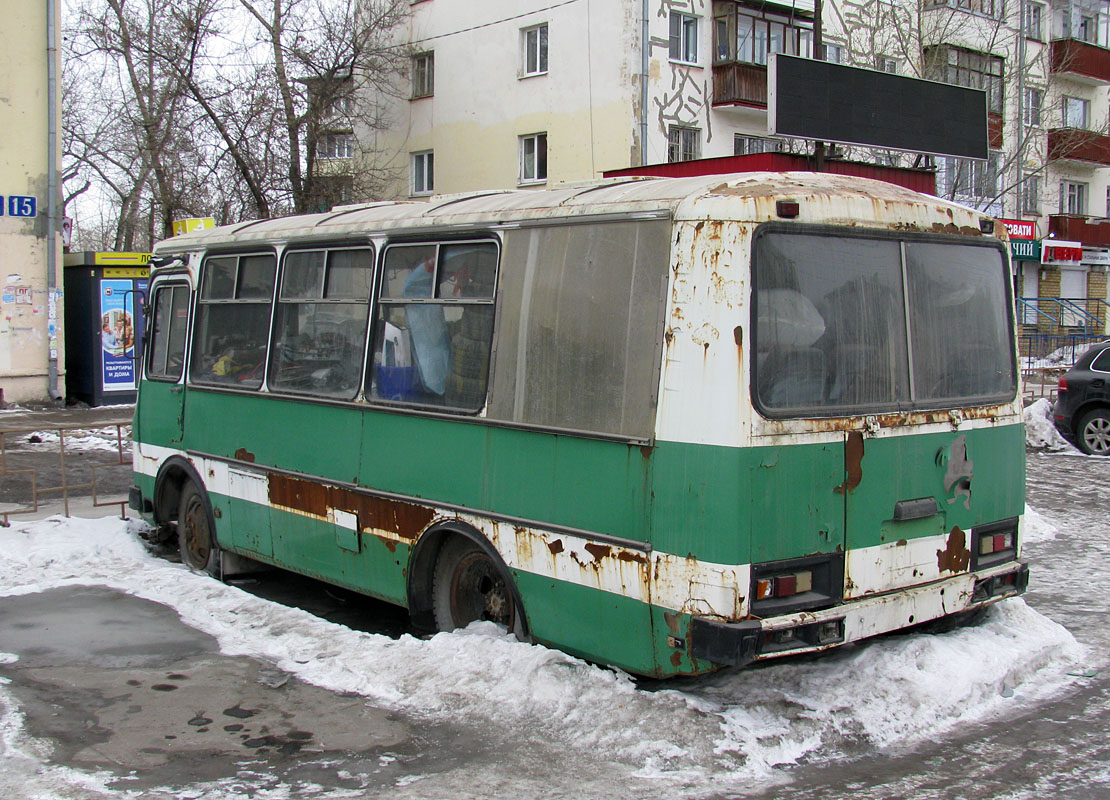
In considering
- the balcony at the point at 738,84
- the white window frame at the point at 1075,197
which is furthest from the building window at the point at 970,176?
the balcony at the point at 738,84

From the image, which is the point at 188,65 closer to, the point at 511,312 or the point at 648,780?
the point at 511,312

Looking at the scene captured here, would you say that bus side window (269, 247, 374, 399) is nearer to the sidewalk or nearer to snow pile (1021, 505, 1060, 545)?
the sidewalk

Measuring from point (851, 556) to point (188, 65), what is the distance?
984 inches

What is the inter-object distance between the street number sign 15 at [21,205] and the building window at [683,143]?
15.1 metres

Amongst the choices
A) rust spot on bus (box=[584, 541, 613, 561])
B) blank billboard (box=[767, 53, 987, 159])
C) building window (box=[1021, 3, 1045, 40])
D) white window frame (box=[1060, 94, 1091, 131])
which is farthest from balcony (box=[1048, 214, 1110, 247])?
rust spot on bus (box=[584, 541, 613, 561])

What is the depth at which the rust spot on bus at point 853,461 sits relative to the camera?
5188mm

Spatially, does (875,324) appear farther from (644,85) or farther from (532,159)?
(532,159)

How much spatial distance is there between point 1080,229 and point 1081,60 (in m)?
6.30

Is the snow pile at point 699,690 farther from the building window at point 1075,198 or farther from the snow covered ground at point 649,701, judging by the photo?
the building window at point 1075,198

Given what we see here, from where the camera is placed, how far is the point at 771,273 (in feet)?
16.5

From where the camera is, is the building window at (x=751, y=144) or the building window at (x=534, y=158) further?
the building window at (x=534, y=158)

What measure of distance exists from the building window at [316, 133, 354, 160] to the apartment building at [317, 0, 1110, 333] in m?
0.17

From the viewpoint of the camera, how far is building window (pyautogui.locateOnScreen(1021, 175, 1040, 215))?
41.6 metres

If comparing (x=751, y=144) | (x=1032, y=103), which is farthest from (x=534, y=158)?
(x=1032, y=103)
